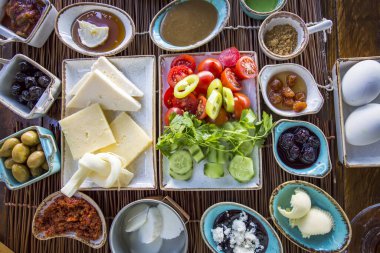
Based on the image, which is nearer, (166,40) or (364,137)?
(364,137)

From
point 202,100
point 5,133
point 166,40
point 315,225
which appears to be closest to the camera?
point 315,225

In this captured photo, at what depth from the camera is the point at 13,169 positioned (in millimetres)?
1882

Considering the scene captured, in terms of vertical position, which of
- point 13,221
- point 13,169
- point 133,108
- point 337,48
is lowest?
point 13,221

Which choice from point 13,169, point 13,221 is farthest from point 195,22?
point 13,221

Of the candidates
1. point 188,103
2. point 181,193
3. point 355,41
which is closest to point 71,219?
point 181,193

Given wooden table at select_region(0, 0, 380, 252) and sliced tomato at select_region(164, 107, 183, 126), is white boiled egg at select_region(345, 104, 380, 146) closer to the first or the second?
wooden table at select_region(0, 0, 380, 252)

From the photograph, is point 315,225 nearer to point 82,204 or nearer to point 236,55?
point 236,55

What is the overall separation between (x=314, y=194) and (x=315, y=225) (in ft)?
0.47

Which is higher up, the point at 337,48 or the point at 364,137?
the point at 337,48

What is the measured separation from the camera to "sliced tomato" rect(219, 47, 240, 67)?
186 cm

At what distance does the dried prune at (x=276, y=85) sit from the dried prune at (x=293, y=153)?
31 centimetres

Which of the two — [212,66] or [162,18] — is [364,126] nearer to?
[212,66]

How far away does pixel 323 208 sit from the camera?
70.9 inches

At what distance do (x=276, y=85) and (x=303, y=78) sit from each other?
0.14m
